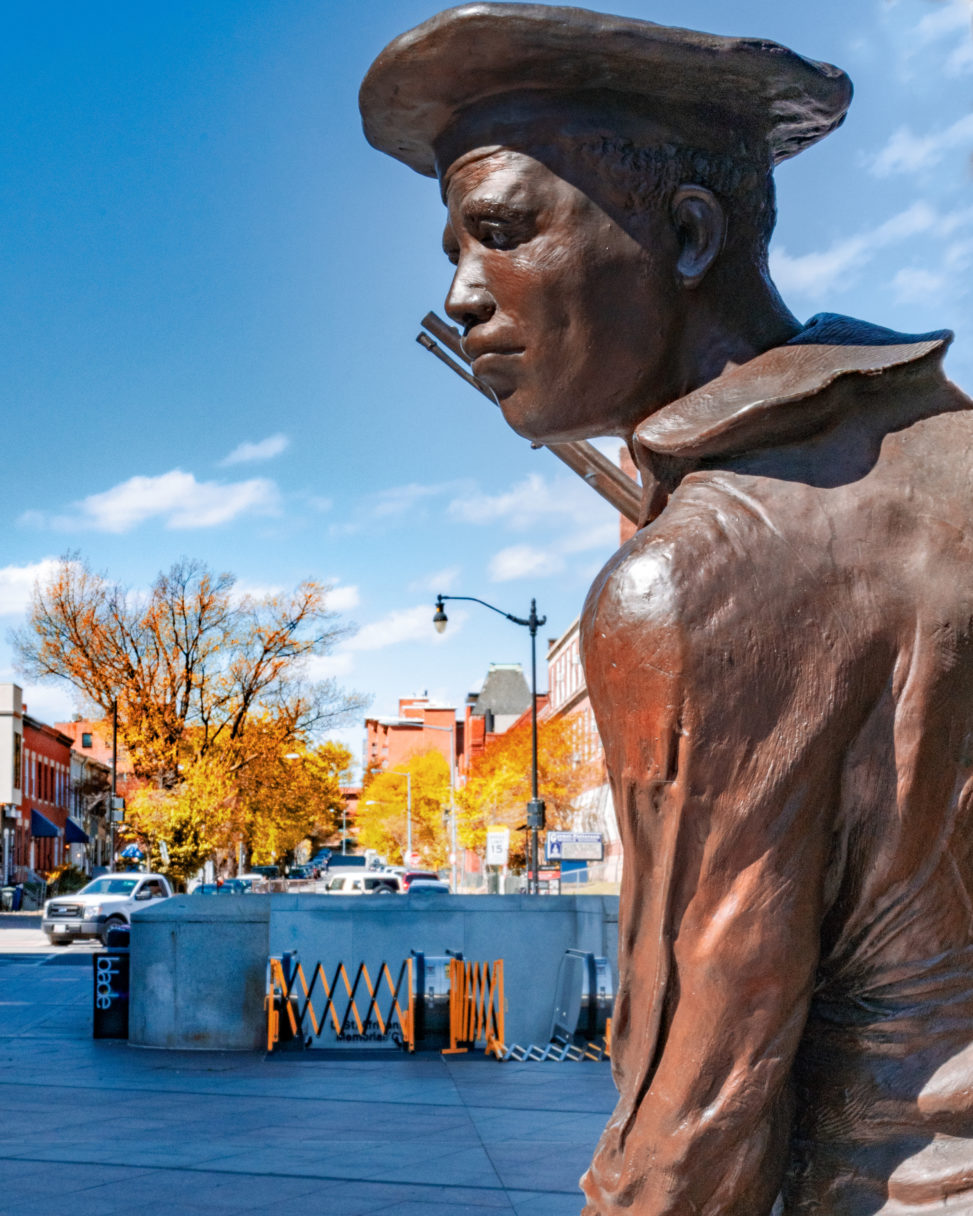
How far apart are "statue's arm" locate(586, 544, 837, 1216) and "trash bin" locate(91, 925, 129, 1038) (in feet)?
44.3

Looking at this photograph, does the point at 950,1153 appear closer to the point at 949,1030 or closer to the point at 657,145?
the point at 949,1030

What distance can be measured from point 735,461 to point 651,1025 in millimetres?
682

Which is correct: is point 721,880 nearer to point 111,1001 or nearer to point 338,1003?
point 338,1003

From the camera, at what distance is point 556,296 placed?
177 centimetres

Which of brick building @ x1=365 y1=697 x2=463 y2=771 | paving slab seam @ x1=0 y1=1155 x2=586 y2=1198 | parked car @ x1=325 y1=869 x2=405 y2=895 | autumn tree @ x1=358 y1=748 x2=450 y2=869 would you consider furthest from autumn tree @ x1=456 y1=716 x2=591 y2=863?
brick building @ x1=365 y1=697 x2=463 y2=771

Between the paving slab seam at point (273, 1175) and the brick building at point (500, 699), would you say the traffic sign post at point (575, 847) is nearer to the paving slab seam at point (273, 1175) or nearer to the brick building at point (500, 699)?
the paving slab seam at point (273, 1175)

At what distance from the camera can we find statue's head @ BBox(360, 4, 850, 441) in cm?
170

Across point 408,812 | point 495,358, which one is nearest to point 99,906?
point 495,358

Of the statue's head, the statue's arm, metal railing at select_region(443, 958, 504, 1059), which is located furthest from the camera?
metal railing at select_region(443, 958, 504, 1059)

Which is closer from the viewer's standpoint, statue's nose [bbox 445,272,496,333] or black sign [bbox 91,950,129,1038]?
statue's nose [bbox 445,272,496,333]

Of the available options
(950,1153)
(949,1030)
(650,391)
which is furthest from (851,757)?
(650,391)

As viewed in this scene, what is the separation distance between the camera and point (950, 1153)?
1521mm

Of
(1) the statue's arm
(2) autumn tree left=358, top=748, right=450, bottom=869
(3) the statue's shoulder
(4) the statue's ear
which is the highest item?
(4) the statue's ear

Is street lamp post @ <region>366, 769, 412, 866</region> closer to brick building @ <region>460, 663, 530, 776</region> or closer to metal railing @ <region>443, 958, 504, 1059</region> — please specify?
brick building @ <region>460, 663, 530, 776</region>
